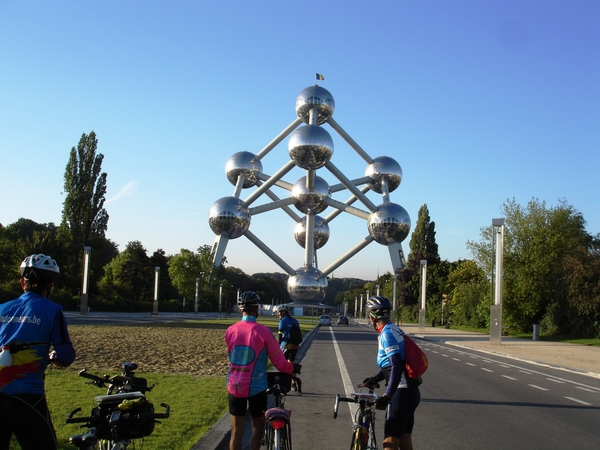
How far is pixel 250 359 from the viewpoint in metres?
5.20

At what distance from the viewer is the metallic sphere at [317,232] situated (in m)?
46.6

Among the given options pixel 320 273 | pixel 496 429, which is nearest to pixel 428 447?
pixel 496 429

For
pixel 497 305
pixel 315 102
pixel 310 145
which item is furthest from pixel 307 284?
pixel 497 305

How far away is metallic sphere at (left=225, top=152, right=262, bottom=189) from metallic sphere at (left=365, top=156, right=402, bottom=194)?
7.86 metres

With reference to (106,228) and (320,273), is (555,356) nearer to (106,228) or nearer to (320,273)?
(320,273)

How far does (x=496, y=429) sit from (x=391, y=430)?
14.2ft

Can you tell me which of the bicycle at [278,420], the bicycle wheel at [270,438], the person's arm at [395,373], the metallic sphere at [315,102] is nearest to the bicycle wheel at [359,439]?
the person's arm at [395,373]

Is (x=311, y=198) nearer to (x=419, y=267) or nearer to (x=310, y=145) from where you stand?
(x=310, y=145)

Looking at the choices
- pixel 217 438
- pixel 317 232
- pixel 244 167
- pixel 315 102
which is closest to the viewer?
pixel 217 438

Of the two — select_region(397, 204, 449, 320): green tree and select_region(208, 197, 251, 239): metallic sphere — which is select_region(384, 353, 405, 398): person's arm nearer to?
select_region(208, 197, 251, 239): metallic sphere

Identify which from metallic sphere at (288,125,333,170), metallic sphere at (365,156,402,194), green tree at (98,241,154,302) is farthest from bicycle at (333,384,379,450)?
green tree at (98,241,154,302)

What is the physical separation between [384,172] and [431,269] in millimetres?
45592

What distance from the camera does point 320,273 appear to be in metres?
43.8

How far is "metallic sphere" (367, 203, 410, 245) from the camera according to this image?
4031 cm
